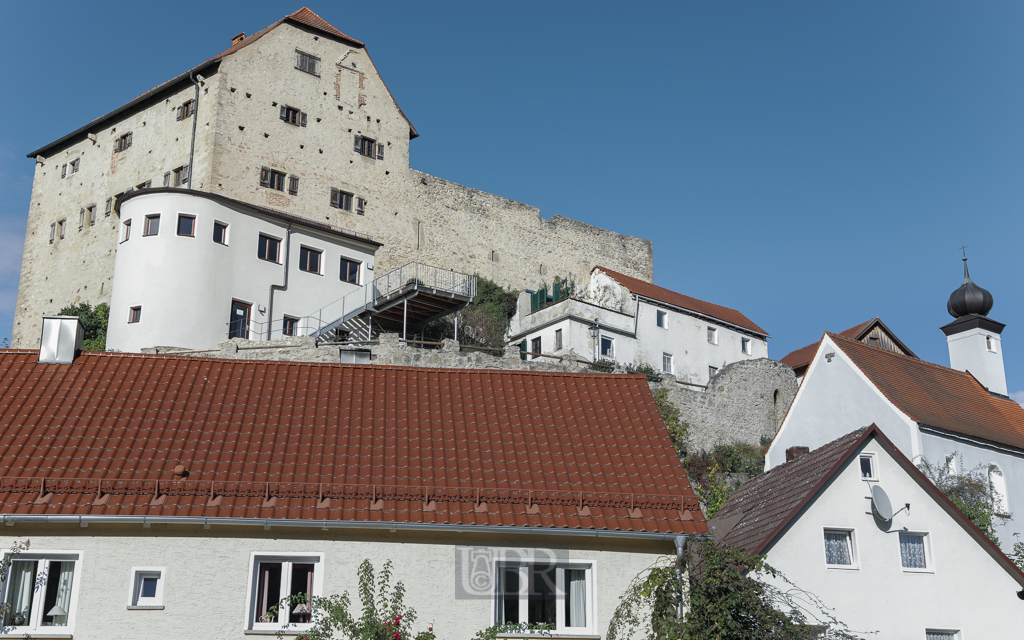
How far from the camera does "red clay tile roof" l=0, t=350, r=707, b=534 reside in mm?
11930

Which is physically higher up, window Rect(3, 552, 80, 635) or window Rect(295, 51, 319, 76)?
window Rect(295, 51, 319, 76)

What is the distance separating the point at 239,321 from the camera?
31.9 meters

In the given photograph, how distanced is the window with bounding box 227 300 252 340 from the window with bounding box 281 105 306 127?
37.7ft

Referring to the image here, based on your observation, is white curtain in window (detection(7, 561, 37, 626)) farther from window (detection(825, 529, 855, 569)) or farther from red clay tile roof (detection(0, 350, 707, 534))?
window (detection(825, 529, 855, 569))

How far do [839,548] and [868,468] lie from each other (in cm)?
149

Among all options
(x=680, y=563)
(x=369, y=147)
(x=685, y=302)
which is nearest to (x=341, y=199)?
(x=369, y=147)

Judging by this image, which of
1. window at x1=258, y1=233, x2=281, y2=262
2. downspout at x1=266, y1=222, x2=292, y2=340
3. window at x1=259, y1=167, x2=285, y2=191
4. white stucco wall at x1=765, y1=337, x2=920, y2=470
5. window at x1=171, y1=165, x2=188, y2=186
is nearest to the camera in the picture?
white stucco wall at x1=765, y1=337, x2=920, y2=470

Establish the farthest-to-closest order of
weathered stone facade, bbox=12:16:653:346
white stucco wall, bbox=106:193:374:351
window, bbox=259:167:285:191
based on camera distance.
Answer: window, bbox=259:167:285:191 → weathered stone facade, bbox=12:16:653:346 → white stucco wall, bbox=106:193:374:351

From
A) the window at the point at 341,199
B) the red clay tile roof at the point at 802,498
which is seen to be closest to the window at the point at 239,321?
the window at the point at 341,199

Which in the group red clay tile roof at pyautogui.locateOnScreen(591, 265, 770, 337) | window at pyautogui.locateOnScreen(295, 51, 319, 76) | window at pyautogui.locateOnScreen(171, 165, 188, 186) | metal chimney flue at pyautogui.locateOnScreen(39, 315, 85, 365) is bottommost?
metal chimney flue at pyautogui.locateOnScreen(39, 315, 85, 365)

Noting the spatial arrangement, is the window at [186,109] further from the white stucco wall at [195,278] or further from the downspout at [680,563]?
the downspout at [680,563]

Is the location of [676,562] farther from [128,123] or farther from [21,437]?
[128,123]

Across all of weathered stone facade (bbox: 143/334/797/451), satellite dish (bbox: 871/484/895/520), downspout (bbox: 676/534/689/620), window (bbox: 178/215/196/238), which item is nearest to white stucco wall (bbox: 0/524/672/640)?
downspout (bbox: 676/534/689/620)

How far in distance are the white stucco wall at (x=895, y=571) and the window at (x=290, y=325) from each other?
2068cm
